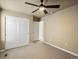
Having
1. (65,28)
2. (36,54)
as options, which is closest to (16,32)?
(36,54)

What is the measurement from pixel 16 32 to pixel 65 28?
3.15 meters

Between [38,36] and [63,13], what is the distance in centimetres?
349

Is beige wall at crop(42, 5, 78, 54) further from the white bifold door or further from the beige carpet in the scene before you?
the white bifold door

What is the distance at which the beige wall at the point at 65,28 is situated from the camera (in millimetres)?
3344

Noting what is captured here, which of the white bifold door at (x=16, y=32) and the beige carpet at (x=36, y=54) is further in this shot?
the white bifold door at (x=16, y=32)

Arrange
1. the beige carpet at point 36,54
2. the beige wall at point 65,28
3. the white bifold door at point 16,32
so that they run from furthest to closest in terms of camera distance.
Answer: the white bifold door at point 16,32, the beige wall at point 65,28, the beige carpet at point 36,54

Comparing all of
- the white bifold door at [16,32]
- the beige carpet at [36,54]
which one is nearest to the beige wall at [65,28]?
the beige carpet at [36,54]

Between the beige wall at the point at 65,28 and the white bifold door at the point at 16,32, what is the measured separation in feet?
6.26

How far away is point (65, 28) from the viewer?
12.7 feet

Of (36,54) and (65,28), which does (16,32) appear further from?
(65,28)

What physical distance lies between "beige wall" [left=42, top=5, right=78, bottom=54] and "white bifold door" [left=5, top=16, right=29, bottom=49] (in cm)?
191

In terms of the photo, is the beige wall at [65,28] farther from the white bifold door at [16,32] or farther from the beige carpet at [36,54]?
the white bifold door at [16,32]

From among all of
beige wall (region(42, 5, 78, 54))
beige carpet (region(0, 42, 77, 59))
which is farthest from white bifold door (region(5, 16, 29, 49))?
beige wall (region(42, 5, 78, 54))

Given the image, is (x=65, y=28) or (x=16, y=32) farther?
(x=16, y=32)
